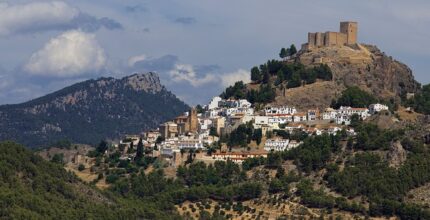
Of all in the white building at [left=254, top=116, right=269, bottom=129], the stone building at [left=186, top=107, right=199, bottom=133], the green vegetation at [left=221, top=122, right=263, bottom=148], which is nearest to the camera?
the green vegetation at [left=221, top=122, right=263, bottom=148]

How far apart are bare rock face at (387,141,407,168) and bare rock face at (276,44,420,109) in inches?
857

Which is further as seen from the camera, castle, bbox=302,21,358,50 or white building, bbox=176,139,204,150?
castle, bbox=302,21,358,50

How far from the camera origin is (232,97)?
452 feet

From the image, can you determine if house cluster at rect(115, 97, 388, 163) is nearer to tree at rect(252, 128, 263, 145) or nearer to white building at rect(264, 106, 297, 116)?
white building at rect(264, 106, 297, 116)

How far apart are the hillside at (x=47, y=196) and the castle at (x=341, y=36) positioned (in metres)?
41.7

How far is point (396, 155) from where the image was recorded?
104 m

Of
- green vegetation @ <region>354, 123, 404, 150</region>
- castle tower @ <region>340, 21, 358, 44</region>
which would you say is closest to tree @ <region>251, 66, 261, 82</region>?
castle tower @ <region>340, 21, 358, 44</region>

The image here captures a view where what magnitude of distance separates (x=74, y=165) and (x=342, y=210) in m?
36.0

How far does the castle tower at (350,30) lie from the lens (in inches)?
5221

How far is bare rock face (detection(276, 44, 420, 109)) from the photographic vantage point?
12712 centimetres

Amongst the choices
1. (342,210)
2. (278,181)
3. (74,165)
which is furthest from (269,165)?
(74,165)

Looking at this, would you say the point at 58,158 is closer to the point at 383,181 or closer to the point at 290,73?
the point at 290,73

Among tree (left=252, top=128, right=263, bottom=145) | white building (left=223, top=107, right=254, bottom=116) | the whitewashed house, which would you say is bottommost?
the whitewashed house

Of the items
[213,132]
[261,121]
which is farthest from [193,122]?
[261,121]
